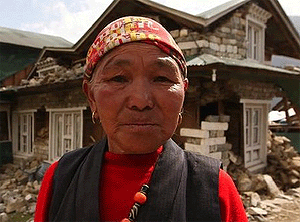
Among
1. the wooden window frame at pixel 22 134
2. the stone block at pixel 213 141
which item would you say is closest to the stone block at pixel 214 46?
the stone block at pixel 213 141

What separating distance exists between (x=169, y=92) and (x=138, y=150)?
10.4 inches

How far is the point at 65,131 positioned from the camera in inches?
384

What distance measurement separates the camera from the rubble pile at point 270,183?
6016 millimetres

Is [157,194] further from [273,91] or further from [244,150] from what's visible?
[273,91]

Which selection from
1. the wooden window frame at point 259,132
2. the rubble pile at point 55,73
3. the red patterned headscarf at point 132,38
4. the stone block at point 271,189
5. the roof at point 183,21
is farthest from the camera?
the rubble pile at point 55,73

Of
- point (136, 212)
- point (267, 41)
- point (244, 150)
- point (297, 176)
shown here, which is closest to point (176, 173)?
point (136, 212)

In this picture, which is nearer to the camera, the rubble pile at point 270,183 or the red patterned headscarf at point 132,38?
the red patterned headscarf at point 132,38

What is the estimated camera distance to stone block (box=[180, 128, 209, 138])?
6.11 m

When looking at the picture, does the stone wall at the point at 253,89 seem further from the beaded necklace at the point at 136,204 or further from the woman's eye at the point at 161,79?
the beaded necklace at the point at 136,204

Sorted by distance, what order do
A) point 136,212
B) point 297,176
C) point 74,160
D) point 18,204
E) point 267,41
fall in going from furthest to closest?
1. point 267,41
2. point 297,176
3. point 18,204
4. point 74,160
5. point 136,212

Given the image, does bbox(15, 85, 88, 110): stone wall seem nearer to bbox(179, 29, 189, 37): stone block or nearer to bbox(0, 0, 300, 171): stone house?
bbox(0, 0, 300, 171): stone house

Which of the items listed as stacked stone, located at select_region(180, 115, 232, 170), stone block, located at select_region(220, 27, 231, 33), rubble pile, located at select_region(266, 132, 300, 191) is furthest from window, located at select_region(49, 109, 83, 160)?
rubble pile, located at select_region(266, 132, 300, 191)

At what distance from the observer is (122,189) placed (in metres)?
1.22

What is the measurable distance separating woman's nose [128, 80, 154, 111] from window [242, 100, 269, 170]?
646 centimetres
